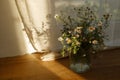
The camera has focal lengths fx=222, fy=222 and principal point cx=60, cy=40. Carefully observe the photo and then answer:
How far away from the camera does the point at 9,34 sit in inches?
84.7

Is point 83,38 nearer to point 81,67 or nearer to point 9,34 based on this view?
point 81,67

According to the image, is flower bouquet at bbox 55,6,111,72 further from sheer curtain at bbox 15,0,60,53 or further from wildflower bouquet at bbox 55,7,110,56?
sheer curtain at bbox 15,0,60,53

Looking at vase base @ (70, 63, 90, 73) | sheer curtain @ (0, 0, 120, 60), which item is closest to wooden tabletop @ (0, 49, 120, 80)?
vase base @ (70, 63, 90, 73)

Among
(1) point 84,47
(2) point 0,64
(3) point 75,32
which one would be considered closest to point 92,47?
(1) point 84,47

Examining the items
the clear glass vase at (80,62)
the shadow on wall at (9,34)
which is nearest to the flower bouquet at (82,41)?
the clear glass vase at (80,62)

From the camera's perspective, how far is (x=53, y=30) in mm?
2117

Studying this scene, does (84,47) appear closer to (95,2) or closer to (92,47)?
(92,47)

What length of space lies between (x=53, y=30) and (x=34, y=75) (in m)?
0.50

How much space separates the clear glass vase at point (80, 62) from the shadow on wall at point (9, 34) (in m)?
0.62

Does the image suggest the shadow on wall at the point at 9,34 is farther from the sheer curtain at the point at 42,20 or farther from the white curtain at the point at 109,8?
the white curtain at the point at 109,8

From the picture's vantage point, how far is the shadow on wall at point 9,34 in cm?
207

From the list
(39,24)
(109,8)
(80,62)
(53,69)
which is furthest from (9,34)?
(109,8)

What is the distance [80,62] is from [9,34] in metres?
0.77

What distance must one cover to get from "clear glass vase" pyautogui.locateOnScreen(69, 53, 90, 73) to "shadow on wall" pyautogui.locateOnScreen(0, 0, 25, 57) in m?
0.62
